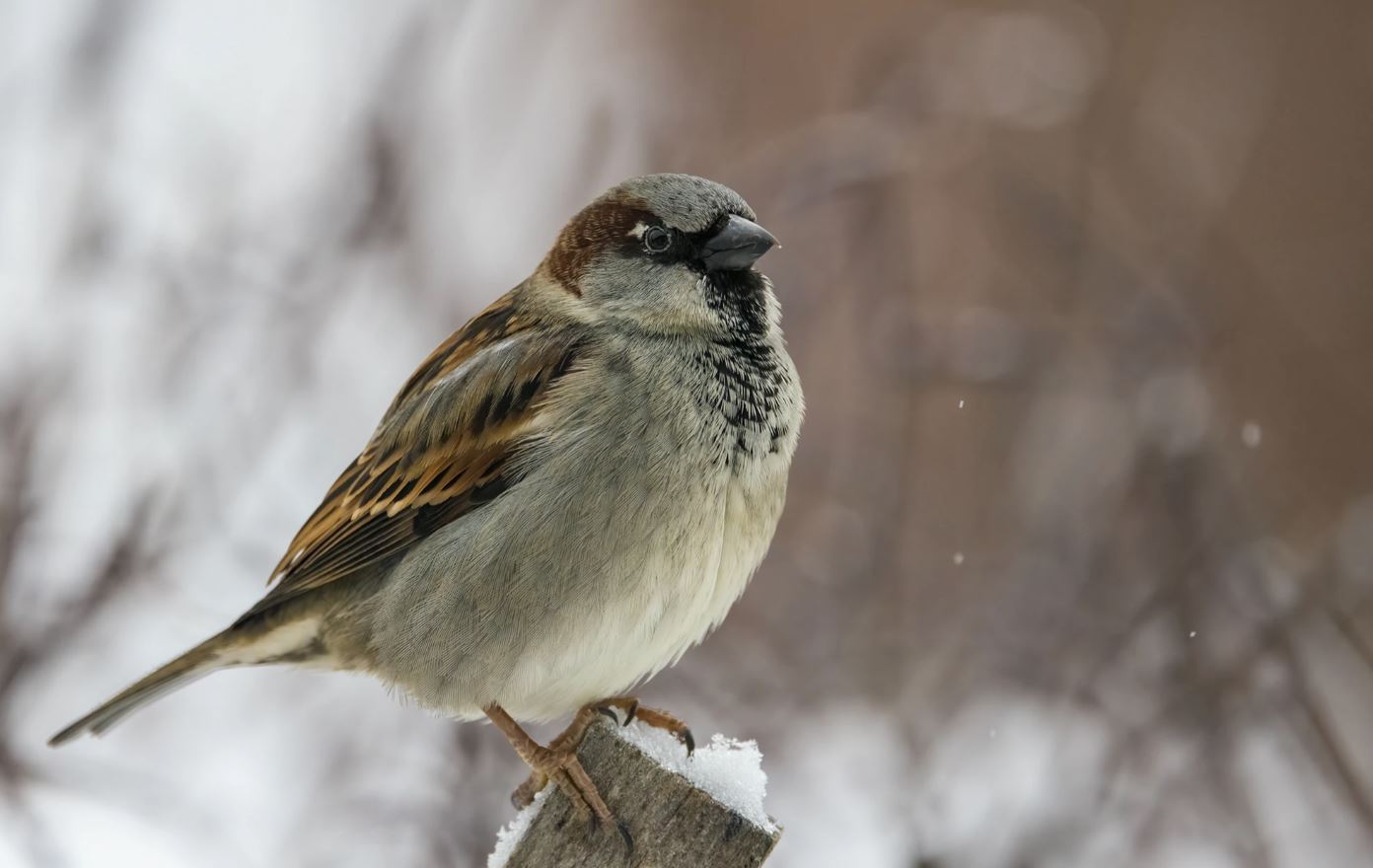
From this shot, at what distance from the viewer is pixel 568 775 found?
1435mm

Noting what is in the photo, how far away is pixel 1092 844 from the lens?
2.74 metres

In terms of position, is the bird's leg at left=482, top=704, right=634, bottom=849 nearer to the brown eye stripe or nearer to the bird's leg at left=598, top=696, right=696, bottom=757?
the bird's leg at left=598, top=696, right=696, bottom=757

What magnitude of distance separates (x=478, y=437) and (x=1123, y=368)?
1622 millimetres

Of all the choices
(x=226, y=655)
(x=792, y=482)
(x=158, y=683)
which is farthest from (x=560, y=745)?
(x=792, y=482)

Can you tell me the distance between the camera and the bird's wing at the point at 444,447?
6.91ft

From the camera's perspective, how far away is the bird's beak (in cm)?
201

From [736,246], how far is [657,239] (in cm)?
16

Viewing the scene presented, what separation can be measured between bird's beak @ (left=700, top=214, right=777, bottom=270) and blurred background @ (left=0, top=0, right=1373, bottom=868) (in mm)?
822

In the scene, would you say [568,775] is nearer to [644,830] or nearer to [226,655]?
[644,830]

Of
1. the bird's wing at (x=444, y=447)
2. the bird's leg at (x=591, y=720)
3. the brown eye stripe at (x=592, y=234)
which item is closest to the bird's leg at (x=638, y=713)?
the bird's leg at (x=591, y=720)

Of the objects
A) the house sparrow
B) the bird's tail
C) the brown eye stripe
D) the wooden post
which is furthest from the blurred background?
the wooden post

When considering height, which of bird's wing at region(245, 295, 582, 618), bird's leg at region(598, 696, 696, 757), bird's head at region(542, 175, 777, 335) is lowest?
bird's leg at region(598, 696, 696, 757)

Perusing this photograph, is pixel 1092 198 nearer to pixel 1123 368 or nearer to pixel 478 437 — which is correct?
pixel 1123 368

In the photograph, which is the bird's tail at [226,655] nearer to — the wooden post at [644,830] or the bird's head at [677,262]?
the bird's head at [677,262]
